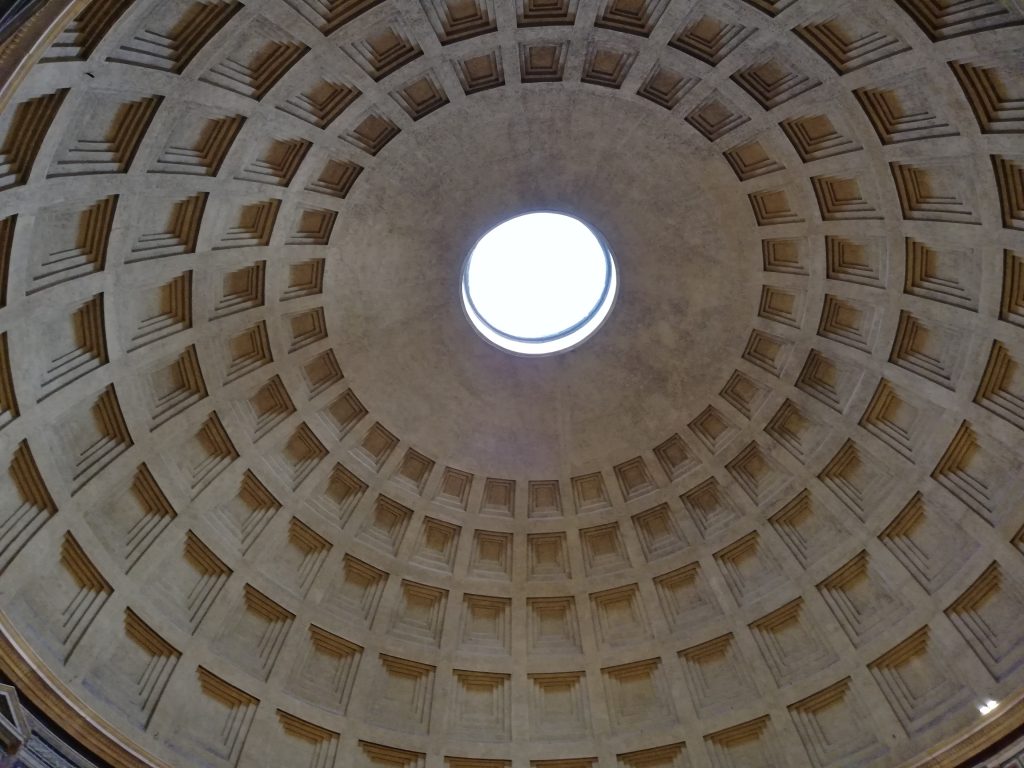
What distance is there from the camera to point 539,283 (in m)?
30.3

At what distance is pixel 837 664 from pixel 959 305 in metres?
9.49

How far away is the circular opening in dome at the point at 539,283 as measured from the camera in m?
26.4

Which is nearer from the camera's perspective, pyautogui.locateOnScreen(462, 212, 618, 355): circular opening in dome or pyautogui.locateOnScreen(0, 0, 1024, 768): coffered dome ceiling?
pyautogui.locateOnScreen(0, 0, 1024, 768): coffered dome ceiling

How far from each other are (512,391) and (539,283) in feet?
17.1

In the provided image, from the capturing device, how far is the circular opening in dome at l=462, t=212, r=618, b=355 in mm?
26359

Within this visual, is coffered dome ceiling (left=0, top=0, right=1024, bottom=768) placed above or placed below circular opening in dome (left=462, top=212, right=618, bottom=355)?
below

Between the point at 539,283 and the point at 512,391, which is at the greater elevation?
the point at 539,283

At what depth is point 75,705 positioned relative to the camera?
704 inches

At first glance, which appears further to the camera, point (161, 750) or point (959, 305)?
point (959, 305)

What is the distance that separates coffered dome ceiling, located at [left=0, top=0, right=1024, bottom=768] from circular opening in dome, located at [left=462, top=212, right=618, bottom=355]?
2.29ft

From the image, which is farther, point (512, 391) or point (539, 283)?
point (539, 283)

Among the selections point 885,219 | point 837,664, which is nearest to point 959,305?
point 885,219

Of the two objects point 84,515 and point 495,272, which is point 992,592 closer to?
point 495,272

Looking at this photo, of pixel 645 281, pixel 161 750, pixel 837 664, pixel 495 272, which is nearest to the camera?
pixel 161 750
